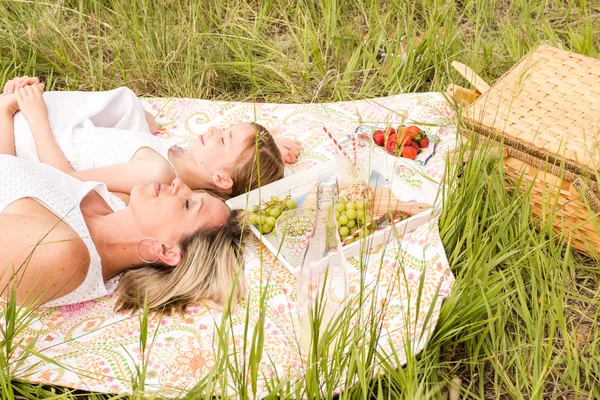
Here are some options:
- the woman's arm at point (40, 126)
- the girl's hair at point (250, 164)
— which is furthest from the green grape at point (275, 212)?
the woman's arm at point (40, 126)

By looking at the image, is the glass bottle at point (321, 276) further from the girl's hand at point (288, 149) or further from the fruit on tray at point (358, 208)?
the girl's hand at point (288, 149)

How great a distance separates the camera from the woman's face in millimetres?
2473

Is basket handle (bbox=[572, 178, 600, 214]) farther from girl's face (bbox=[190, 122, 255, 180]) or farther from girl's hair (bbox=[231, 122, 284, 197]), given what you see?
girl's face (bbox=[190, 122, 255, 180])

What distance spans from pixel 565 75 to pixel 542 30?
1.02 metres

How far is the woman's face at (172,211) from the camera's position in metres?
2.47

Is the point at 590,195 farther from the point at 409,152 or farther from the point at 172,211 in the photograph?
the point at 172,211

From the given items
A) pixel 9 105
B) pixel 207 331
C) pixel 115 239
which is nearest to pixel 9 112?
pixel 9 105

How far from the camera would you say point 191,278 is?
7.95 ft

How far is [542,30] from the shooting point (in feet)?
12.4

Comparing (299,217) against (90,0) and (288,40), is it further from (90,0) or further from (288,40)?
→ (90,0)

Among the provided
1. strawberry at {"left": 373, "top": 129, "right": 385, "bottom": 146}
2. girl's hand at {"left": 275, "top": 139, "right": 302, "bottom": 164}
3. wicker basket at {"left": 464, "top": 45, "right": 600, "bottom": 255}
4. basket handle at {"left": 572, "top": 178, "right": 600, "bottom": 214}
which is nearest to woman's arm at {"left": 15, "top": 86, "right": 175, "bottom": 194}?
girl's hand at {"left": 275, "top": 139, "right": 302, "bottom": 164}

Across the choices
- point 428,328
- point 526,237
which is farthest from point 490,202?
Answer: point 428,328

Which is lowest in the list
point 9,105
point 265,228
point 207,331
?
point 207,331

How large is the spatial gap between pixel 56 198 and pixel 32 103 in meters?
0.79
